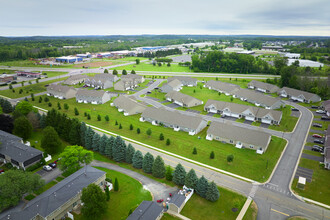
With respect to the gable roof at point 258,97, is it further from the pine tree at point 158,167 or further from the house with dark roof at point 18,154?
the house with dark roof at point 18,154

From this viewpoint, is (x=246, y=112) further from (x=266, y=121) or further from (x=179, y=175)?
(x=179, y=175)

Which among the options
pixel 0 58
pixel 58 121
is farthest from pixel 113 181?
pixel 0 58

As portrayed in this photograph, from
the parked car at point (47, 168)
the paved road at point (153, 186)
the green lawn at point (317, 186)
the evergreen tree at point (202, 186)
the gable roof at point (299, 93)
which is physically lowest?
the green lawn at point (317, 186)

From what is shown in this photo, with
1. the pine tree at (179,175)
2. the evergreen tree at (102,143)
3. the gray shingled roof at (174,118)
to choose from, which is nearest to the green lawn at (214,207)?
the pine tree at (179,175)

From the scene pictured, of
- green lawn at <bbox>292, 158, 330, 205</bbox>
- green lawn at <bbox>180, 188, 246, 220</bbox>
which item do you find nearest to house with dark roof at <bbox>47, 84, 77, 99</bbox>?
green lawn at <bbox>180, 188, 246, 220</bbox>

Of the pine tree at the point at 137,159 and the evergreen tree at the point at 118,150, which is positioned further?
the evergreen tree at the point at 118,150

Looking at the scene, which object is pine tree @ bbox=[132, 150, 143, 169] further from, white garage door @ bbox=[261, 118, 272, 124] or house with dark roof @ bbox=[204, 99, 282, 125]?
white garage door @ bbox=[261, 118, 272, 124]

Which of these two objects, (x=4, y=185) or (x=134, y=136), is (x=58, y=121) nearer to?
(x=134, y=136)

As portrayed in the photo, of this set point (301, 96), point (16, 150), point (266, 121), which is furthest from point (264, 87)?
point (16, 150)
